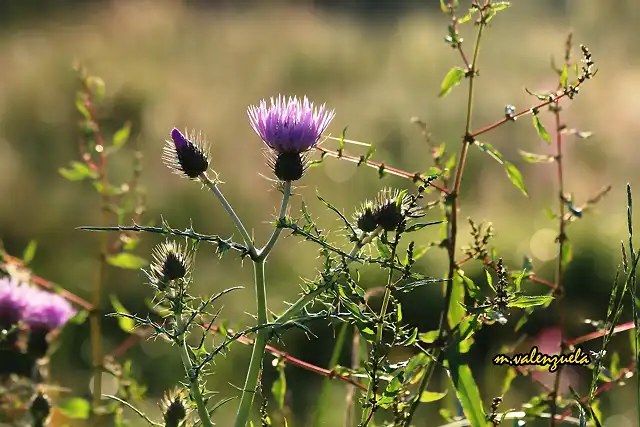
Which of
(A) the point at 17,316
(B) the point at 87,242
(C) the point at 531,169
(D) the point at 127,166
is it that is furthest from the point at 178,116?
(A) the point at 17,316

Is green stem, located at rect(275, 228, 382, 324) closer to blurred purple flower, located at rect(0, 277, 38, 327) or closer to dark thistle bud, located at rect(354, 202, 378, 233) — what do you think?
dark thistle bud, located at rect(354, 202, 378, 233)

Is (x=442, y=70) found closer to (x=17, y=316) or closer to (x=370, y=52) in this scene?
(x=370, y=52)

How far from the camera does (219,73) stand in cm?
638

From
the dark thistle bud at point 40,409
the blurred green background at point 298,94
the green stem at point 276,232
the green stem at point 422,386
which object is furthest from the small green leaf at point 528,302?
the blurred green background at point 298,94

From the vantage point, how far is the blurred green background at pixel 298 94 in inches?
114

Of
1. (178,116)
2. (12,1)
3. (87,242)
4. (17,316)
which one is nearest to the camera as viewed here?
(17,316)

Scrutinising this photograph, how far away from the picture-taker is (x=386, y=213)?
0.65m

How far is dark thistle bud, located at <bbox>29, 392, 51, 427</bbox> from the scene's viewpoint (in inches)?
33.8

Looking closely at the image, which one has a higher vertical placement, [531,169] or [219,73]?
[219,73]

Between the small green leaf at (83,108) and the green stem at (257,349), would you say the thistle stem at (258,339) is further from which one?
the small green leaf at (83,108)

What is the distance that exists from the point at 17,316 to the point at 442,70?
5.71m

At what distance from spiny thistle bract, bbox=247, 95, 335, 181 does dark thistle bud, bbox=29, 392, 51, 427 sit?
37 centimetres

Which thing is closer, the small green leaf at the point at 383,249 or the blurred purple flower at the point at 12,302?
the small green leaf at the point at 383,249
